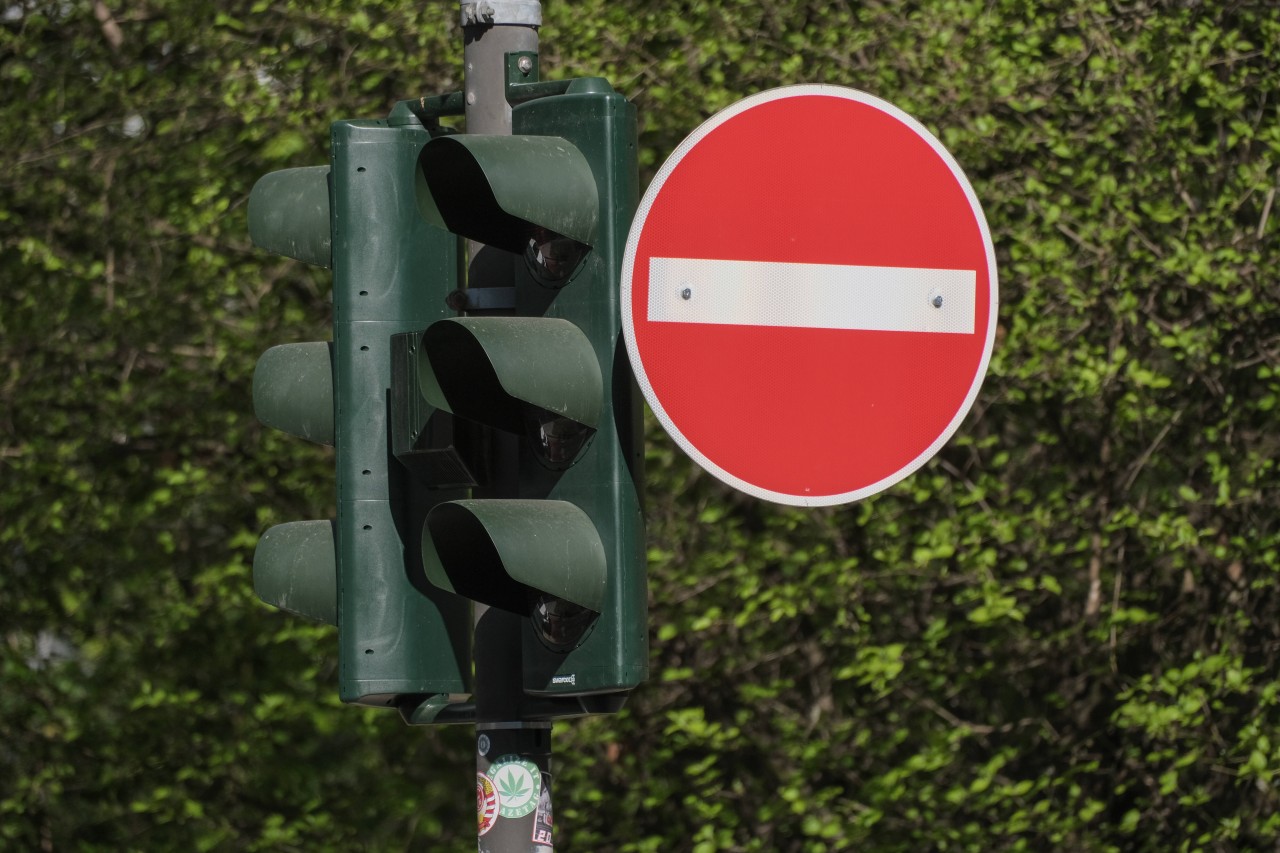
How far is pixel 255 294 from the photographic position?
6.71 m

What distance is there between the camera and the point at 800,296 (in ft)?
9.76

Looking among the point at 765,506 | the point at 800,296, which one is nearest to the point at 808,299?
the point at 800,296

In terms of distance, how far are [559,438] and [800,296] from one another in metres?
0.41

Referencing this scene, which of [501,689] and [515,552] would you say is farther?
[501,689]

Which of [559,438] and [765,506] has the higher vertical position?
[559,438]

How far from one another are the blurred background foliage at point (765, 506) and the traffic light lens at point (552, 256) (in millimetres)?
3612

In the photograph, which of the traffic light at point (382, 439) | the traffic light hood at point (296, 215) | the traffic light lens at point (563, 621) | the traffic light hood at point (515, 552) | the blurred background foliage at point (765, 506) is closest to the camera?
the traffic light hood at point (515, 552)

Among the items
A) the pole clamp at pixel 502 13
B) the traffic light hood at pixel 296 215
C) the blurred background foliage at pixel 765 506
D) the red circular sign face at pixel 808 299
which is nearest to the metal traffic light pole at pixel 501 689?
the pole clamp at pixel 502 13

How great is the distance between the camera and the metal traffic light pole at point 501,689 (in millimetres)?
2896

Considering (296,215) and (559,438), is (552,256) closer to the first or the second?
(559,438)

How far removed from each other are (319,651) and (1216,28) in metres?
3.49

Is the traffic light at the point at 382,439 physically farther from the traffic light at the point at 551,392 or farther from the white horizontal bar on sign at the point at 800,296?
the white horizontal bar on sign at the point at 800,296

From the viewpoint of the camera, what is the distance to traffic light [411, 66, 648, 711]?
9.13 ft

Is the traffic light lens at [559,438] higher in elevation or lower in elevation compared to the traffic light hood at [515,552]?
higher
